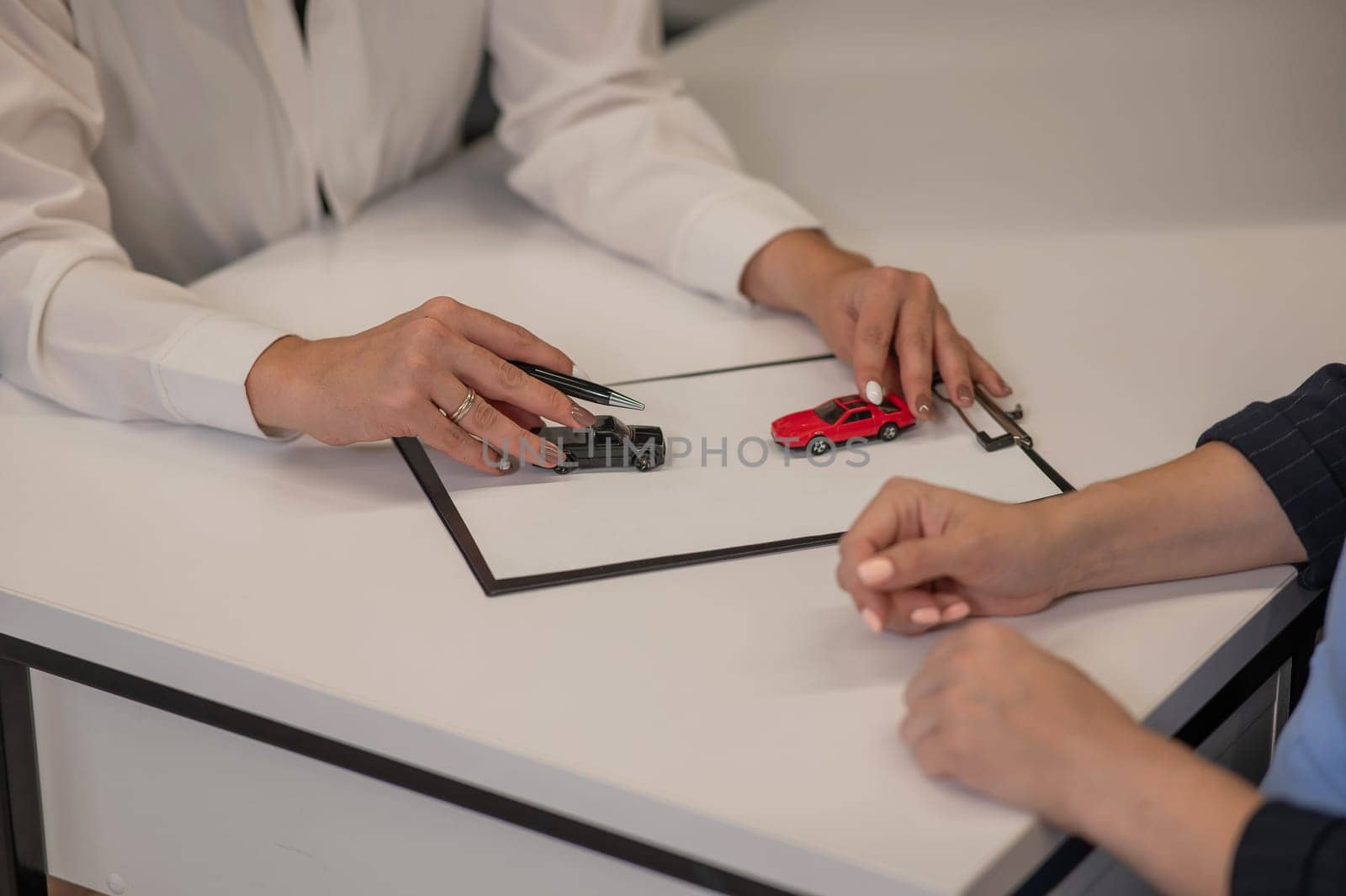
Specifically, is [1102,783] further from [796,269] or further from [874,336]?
[796,269]

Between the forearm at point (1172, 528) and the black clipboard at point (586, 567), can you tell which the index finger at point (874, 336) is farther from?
the forearm at point (1172, 528)

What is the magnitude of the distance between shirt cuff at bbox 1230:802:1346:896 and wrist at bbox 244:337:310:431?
2.13 ft

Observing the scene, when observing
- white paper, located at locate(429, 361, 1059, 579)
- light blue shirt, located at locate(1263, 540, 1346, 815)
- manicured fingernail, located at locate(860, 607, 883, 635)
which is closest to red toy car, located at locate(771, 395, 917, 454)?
white paper, located at locate(429, 361, 1059, 579)

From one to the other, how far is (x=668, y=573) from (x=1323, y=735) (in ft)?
1.21

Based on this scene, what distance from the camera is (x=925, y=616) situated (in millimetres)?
730

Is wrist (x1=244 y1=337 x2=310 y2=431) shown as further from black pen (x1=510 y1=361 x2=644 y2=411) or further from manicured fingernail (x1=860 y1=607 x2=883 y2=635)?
manicured fingernail (x1=860 y1=607 x2=883 y2=635)

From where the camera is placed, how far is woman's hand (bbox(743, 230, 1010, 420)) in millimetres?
973

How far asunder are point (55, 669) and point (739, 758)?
0.46 meters

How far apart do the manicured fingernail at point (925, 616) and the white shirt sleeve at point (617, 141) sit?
0.51 m

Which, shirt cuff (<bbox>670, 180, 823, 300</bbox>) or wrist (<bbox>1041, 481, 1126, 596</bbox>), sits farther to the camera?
shirt cuff (<bbox>670, 180, 823, 300</bbox>)

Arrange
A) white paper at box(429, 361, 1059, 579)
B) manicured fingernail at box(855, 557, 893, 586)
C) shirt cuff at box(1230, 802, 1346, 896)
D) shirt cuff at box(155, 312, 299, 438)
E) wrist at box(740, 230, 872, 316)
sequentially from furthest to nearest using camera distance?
wrist at box(740, 230, 872, 316) → shirt cuff at box(155, 312, 299, 438) → white paper at box(429, 361, 1059, 579) → manicured fingernail at box(855, 557, 893, 586) → shirt cuff at box(1230, 802, 1346, 896)

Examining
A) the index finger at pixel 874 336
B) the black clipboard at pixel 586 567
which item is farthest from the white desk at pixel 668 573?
the index finger at pixel 874 336

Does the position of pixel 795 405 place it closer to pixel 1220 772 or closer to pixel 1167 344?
pixel 1167 344

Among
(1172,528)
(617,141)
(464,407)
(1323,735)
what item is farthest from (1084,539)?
(617,141)
